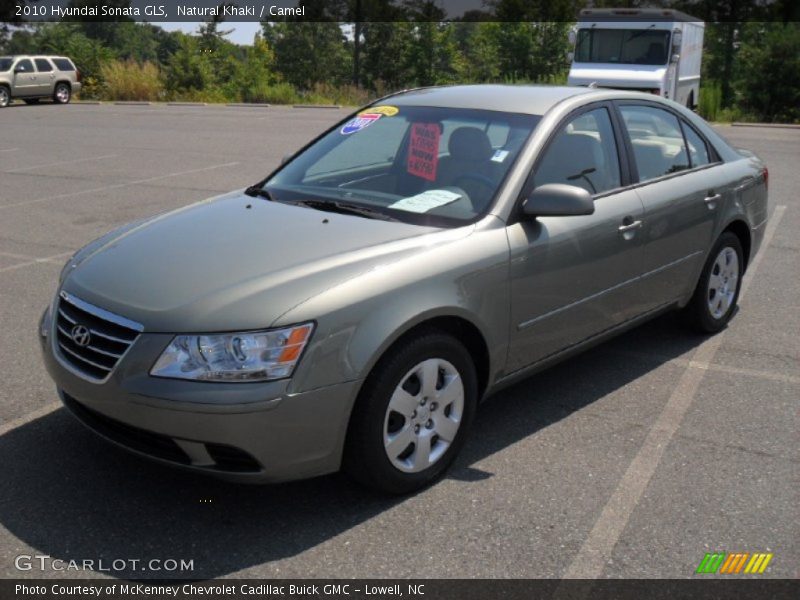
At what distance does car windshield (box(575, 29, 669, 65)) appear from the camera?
61.1ft

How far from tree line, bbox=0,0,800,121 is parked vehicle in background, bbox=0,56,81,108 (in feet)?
12.7

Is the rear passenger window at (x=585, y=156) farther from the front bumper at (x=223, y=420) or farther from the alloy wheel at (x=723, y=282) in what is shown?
the front bumper at (x=223, y=420)

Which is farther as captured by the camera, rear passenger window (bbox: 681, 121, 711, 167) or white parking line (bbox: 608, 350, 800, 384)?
rear passenger window (bbox: 681, 121, 711, 167)

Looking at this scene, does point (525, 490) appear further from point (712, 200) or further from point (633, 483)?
point (712, 200)

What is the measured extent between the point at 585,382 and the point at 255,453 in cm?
243

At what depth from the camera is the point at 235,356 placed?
3264mm

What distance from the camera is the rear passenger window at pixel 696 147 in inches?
222

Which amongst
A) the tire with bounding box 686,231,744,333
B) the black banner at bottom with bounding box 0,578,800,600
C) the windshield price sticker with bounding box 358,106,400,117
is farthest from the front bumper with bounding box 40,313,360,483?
the tire with bounding box 686,231,744,333

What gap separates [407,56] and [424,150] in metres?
42.4

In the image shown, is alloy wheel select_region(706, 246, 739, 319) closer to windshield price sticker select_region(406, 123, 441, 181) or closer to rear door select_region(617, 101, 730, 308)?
rear door select_region(617, 101, 730, 308)

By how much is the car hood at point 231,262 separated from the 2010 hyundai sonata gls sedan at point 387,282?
0.04 feet

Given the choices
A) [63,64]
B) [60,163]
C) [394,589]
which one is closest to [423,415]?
[394,589]

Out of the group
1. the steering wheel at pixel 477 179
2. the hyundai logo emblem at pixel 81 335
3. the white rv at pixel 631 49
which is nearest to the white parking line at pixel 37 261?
the hyundai logo emblem at pixel 81 335

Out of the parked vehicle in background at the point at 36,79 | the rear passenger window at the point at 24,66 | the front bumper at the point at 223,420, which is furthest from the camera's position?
the rear passenger window at the point at 24,66
